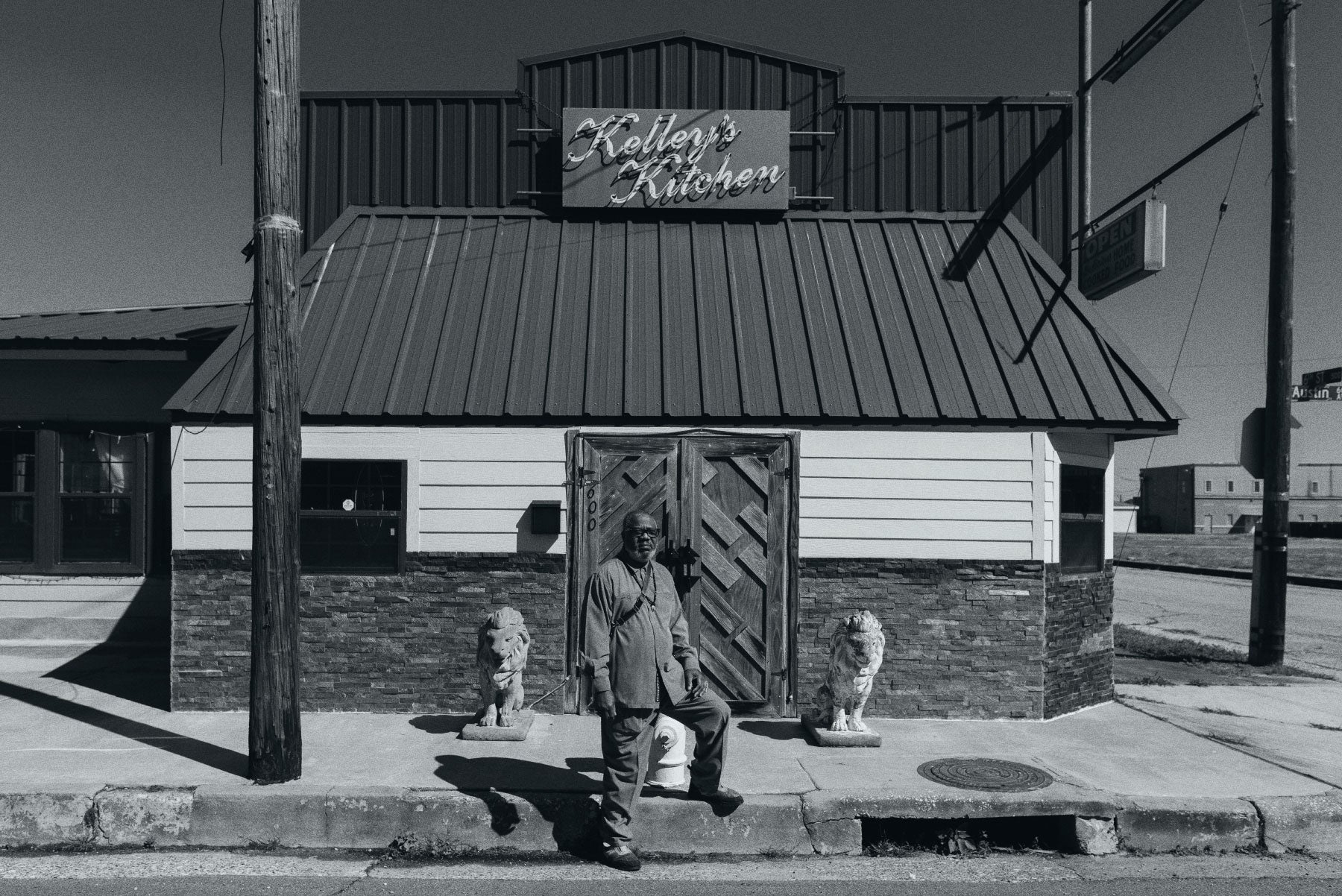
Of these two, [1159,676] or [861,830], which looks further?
[1159,676]

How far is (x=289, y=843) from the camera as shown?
584cm

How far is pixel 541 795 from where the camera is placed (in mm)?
5984

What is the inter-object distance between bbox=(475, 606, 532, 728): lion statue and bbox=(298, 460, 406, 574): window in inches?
55.6

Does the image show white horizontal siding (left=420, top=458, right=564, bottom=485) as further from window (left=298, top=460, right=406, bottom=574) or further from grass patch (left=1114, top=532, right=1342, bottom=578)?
grass patch (left=1114, top=532, right=1342, bottom=578)

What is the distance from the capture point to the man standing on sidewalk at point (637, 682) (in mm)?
5473

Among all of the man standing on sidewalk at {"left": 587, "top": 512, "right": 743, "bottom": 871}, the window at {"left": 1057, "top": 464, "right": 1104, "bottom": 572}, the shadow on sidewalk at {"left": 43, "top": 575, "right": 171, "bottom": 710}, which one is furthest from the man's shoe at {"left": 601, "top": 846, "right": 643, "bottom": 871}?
the shadow on sidewalk at {"left": 43, "top": 575, "right": 171, "bottom": 710}

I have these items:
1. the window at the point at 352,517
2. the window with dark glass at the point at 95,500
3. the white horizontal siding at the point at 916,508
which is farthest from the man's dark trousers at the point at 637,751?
the window with dark glass at the point at 95,500

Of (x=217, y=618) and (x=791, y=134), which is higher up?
(x=791, y=134)

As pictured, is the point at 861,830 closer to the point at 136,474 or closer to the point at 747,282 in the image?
the point at 747,282

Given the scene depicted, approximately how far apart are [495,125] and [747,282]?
324 centimetres

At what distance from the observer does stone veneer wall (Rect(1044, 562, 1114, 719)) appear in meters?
Result: 8.42

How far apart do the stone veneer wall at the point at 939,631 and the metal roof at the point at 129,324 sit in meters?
6.20

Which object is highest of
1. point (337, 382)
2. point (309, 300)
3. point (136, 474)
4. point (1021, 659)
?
point (309, 300)

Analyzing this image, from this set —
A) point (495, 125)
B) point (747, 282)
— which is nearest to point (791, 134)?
point (747, 282)
